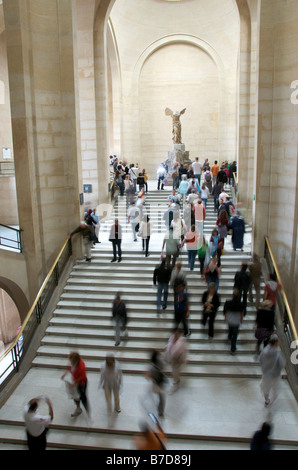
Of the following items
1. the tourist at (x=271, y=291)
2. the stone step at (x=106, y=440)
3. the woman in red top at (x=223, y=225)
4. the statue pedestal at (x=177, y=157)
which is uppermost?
the statue pedestal at (x=177, y=157)

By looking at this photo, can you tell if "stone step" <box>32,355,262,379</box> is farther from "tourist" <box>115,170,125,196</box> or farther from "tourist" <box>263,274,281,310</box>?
"tourist" <box>115,170,125,196</box>

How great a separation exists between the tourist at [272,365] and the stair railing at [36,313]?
5.15m

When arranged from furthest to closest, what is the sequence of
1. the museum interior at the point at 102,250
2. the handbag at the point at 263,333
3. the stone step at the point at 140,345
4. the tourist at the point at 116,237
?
1. the tourist at the point at 116,237
2. the stone step at the point at 140,345
3. the handbag at the point at 263,333
4. the museum interior at the point at 102,250

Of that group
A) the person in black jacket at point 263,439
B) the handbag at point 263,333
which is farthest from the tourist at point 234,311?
the person in black jacket at point 263,439

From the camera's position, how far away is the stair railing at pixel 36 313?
352 inches

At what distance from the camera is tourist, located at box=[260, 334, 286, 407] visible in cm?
696

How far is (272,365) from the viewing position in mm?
6996

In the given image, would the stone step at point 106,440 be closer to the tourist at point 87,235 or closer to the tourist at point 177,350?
the tourist at point 177,350

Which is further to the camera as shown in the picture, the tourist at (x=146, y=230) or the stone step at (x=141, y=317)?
the tourist at (x=146, y=230)

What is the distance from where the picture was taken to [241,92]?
1659cm

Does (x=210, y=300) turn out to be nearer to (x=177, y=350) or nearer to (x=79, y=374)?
(x=177, y=350)

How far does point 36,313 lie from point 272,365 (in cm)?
602

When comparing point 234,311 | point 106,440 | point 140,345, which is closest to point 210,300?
point 234,311

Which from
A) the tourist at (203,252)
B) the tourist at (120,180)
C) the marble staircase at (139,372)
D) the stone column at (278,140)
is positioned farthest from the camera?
the tourist at (120,180)
